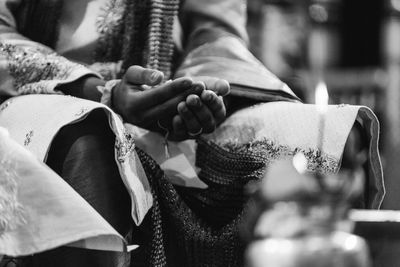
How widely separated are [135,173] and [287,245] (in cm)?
54

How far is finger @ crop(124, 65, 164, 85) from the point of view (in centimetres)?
105

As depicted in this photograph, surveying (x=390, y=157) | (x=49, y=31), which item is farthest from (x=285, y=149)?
(x=390, y=157)

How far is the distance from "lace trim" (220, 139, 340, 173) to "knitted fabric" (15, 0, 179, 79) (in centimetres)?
28

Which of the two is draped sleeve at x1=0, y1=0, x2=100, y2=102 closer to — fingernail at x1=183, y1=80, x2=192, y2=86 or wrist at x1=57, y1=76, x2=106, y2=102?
wrist at x1=57, y1=76, x2=106, y2=102

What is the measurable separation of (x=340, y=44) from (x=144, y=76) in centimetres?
351

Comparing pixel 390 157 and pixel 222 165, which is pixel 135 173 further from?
pixel 390 157

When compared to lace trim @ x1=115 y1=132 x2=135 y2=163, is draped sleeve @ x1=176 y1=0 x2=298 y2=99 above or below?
above

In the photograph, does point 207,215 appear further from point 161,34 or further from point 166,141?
point 161,34

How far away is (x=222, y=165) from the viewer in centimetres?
115

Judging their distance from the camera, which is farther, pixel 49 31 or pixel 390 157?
pixel 390 157

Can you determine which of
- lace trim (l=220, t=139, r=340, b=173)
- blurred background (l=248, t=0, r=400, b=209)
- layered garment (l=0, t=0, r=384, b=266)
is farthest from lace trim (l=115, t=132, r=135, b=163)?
blurred background (l=248, t=0, r=400, b=209)

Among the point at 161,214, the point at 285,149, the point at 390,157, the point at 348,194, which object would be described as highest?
the point at 348,194

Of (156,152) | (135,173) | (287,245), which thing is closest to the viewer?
(287,245)

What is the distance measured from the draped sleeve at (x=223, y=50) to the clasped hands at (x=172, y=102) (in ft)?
0.51
